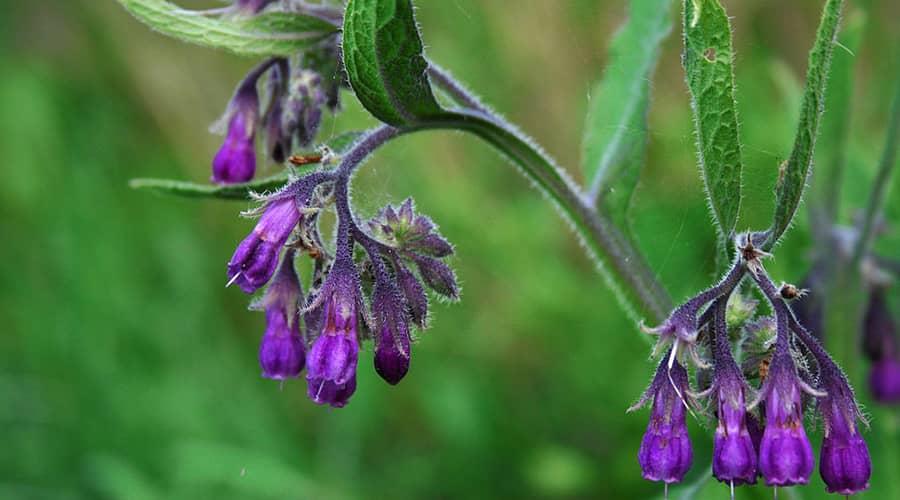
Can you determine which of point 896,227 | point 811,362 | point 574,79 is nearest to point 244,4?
point 811,362

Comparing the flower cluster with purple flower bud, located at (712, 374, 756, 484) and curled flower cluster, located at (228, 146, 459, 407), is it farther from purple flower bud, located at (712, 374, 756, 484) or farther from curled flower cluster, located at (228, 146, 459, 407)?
purple flower bud, located at (712, 374, 756, 484)

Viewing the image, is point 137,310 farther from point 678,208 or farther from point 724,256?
point 724,256

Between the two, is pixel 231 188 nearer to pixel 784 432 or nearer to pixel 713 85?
pixel 713 85

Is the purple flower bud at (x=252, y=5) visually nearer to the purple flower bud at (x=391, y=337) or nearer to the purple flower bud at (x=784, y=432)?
the purple flower bud at (x=391, y=337)

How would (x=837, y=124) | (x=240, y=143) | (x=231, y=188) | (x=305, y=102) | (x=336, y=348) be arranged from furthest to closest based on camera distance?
(x=837, y=124) < (x=240, y=143) < (x=305, y=102) < (x=231, y=188) < (x=336, y=348)

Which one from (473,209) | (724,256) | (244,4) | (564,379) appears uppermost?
(473,209)

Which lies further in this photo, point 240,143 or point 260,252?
point 240,143

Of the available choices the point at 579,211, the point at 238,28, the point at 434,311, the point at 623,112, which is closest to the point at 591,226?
the point at 579,211
